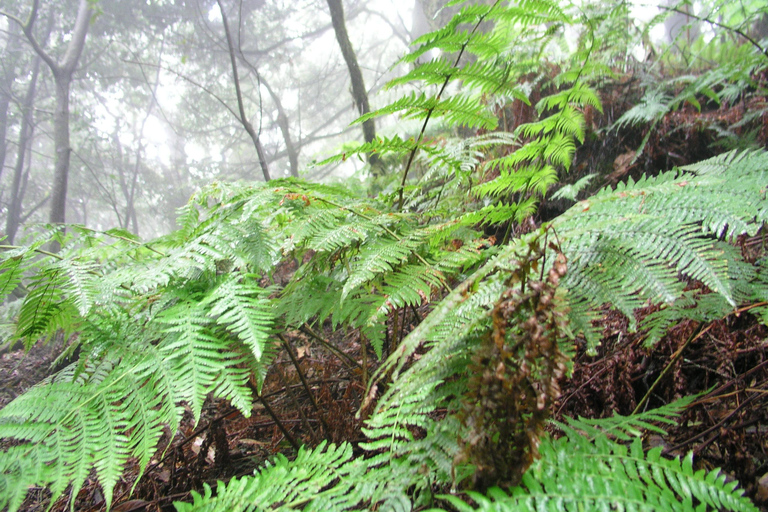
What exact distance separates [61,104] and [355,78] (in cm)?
790

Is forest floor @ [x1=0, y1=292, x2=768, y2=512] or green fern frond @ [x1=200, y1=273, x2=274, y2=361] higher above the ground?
green fern frond @ [x1=200, y1=273, x2=274, y2=361]

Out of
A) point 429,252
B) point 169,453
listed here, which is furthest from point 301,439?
point 429,252

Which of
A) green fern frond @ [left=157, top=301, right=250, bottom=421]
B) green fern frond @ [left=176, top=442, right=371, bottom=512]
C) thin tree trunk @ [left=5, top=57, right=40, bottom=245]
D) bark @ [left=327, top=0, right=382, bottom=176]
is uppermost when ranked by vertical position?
thin tree trunk @ [left=5, top=57, right=40, bottom=245]

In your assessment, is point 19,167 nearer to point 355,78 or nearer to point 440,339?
point 355,78

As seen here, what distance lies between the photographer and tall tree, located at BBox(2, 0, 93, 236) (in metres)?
6.76

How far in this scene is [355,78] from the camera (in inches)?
183

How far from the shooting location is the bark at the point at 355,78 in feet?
15.2

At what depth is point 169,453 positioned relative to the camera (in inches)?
63.4

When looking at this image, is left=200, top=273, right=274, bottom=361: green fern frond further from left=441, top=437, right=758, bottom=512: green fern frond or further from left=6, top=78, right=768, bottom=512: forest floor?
left=441, top=437, right=758, bottom=512: green fern frond

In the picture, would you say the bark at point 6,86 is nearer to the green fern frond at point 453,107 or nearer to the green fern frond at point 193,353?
the green fern frond at point 193,353

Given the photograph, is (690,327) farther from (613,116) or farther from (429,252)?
(613,116)

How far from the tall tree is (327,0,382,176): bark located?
5237mm

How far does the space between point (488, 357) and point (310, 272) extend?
42.6 inches

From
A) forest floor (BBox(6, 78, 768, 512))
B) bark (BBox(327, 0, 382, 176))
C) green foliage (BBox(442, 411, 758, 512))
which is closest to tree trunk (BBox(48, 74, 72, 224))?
bark (BBox(327, 0, 382, 176))
